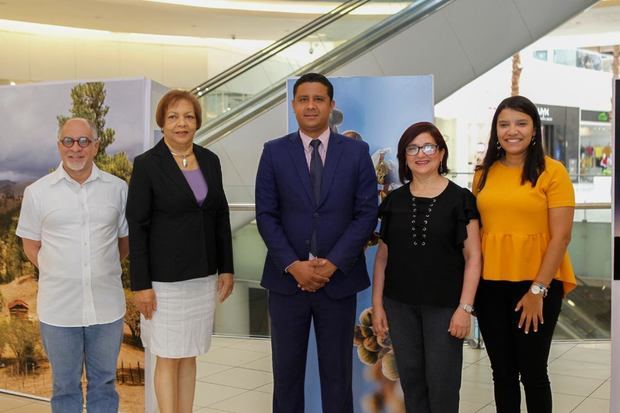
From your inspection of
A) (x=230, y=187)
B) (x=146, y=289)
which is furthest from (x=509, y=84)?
(x=146, y=289)

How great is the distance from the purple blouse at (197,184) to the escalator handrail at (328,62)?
11.6 ft

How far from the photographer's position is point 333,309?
107 inches

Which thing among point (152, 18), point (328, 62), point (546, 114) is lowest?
point (328, 62)

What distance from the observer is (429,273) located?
8.27ft

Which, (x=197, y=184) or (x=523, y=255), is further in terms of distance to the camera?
(x=197, y=184)

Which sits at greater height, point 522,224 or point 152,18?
point 152,18

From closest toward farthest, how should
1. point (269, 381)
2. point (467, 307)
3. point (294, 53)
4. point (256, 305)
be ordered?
point (467, 307) → point (269, 381) → point (256, 305) → point (294, 53)

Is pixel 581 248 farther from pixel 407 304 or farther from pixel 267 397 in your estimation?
pixel 407 304

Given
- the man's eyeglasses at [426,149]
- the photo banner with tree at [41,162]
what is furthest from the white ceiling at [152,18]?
the man's eyeglasses at [426,149]

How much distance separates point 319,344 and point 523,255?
37.9 inches

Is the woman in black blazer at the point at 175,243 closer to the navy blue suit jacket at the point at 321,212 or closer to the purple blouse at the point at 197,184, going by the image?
the purple blouse at the point at 197,184

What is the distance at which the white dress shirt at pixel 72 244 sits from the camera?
2.70 metres

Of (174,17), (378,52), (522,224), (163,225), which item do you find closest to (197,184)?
(163,225)

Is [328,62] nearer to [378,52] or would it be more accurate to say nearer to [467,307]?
[378,52]
